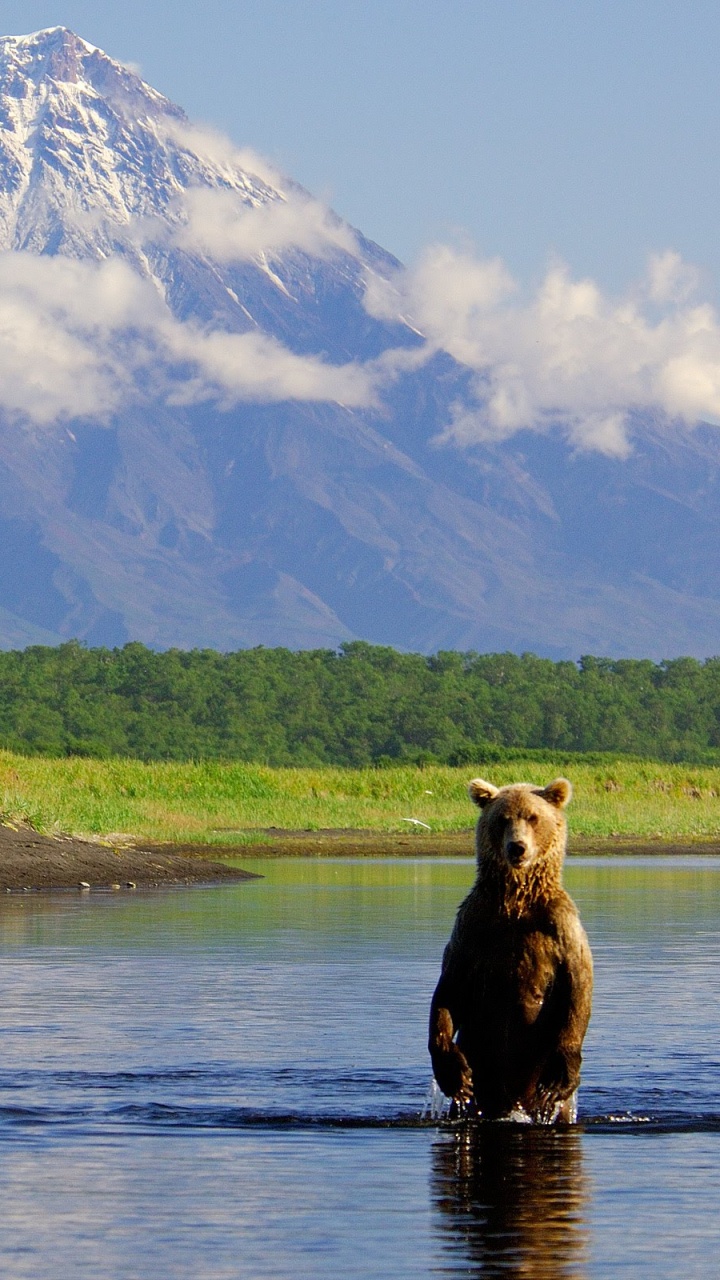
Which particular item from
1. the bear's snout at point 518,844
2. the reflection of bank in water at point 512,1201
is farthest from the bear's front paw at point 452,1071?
the bear's snout at point 518,844

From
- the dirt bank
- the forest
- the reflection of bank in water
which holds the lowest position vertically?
the reflection of bank in water

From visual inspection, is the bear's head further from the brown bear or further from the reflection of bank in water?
the reflection of bank in water

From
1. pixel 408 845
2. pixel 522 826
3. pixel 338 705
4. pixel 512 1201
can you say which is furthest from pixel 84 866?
pixel 338 705

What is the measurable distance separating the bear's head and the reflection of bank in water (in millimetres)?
1326

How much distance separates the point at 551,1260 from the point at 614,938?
46.7 feet

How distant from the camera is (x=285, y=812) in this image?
175ft

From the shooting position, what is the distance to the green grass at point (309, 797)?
1781 inches

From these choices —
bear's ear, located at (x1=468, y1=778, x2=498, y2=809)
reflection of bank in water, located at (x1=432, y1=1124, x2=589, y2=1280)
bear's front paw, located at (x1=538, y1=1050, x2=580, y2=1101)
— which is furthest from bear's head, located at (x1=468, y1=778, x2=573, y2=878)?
reflection of bank in water, located at (x1=432, y1=1124, x2=589, y2=1280)

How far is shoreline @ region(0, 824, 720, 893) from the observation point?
32.5 meters

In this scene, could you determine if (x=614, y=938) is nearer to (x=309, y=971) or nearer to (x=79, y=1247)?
(x=309, y=971)

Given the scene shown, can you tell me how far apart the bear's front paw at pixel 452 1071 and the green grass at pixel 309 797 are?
28.0 meters

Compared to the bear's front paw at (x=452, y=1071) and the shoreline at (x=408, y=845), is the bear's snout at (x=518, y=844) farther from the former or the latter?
the shoreline at (x=408, y=845)

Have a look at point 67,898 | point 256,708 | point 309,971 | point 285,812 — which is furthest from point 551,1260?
point 256,708

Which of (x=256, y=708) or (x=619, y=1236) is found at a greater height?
(x=256, y=708)
